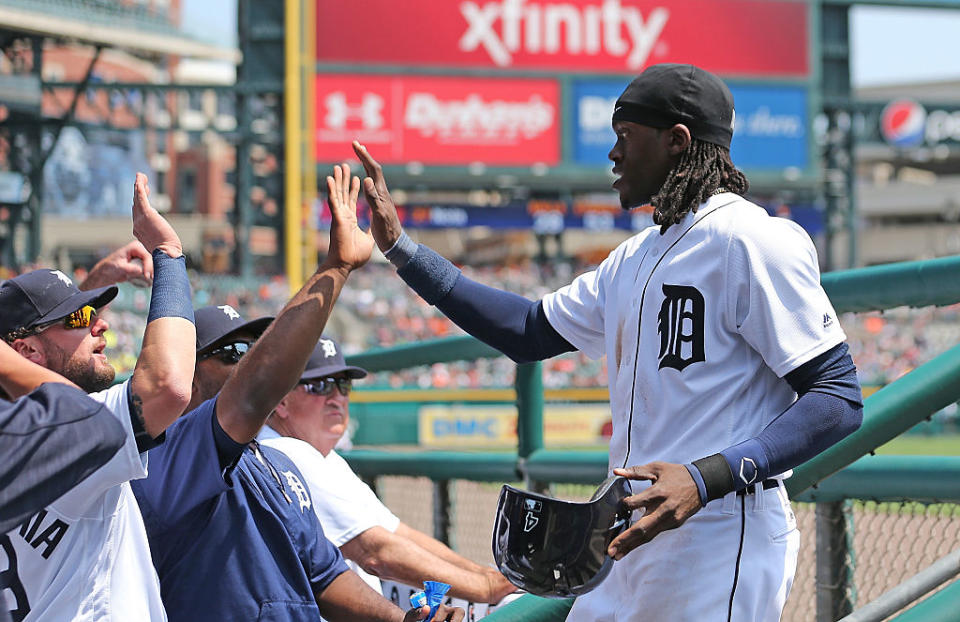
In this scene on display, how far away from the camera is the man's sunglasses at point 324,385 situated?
3326mm

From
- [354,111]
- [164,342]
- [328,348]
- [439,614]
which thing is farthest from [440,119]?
[164,342]

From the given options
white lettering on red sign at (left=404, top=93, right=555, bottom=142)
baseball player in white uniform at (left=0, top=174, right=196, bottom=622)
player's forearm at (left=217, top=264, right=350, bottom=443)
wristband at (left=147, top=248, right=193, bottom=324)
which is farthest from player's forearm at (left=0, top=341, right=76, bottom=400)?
white lettering on red sign at (left=404, top=93, right=555, bottom=142)

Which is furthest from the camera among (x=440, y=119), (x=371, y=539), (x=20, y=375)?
(x=440, y=119)

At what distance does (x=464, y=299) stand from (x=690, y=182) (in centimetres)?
61

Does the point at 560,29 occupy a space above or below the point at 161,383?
above

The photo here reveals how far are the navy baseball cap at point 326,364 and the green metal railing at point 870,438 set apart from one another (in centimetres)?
46

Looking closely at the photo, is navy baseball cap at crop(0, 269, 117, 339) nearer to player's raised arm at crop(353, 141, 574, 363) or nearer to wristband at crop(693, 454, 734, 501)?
player's raised arm at crop(353, 141, 574, 363)

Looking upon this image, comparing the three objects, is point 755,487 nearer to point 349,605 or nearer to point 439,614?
point 439,614

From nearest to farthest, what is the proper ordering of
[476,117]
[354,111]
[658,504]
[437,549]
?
[658,504] < [437,549] < [354,111] < [476,117]

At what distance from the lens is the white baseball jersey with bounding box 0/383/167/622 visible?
1.93 meters

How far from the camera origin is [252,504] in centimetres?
241

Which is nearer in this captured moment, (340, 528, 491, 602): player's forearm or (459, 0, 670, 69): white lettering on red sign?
(340, 528, 491, 602): player's forearm

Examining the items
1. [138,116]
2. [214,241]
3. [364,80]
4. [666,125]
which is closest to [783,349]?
[666,125]

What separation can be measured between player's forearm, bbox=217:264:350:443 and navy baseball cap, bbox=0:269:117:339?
37cm
